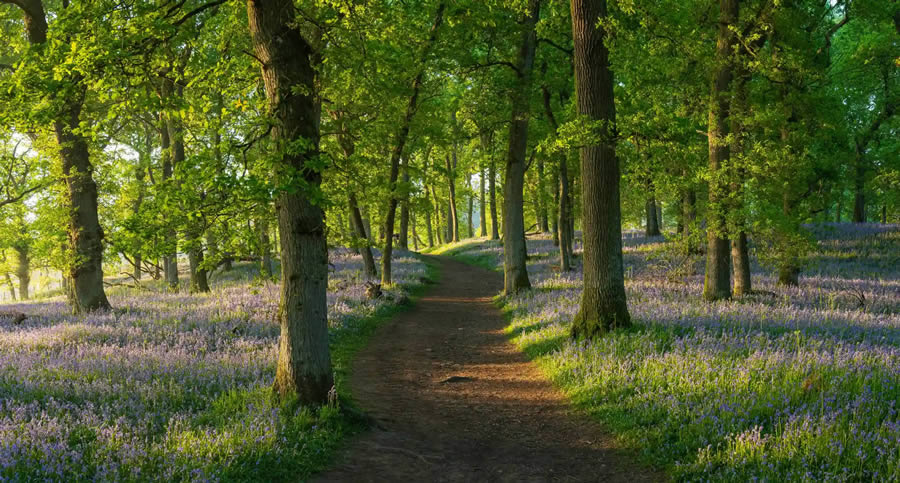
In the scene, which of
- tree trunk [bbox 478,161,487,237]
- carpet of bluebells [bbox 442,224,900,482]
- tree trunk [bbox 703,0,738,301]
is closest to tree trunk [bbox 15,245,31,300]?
tree trunk [bbox 478,161,487,237]

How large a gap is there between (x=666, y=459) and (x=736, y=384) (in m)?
1.84

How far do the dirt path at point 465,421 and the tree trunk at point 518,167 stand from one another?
16.0 feet

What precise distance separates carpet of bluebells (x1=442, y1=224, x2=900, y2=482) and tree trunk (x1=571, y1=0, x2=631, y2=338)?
0.63m

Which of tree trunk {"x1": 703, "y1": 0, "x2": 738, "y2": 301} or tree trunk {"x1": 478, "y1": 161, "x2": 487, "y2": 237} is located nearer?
tree trunk {"x1": 703, "y1": 0, "x2": 738, "y2": 301}

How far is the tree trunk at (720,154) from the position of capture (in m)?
13.1

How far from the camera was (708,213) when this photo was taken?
13.3m

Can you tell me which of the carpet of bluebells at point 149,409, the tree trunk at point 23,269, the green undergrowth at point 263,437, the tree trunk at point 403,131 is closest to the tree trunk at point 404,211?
the tree trunk at point 403,131

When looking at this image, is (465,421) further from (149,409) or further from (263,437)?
(149,409)

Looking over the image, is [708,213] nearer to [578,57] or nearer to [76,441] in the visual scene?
[578,57]

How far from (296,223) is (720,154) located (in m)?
12.1

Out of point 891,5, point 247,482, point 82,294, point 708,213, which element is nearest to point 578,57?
point 708,213

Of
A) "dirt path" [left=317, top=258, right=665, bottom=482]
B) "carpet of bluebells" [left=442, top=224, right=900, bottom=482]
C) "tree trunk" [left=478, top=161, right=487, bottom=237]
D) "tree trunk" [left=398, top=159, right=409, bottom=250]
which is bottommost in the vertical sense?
"dirt path" [left=317, top=258, right=665, bottom=482]

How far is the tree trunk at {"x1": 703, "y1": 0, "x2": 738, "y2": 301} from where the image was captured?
42.9 ft

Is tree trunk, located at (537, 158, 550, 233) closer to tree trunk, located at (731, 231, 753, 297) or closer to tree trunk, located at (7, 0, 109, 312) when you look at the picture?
tree trunk, located at (731, 231, 753, 297)
